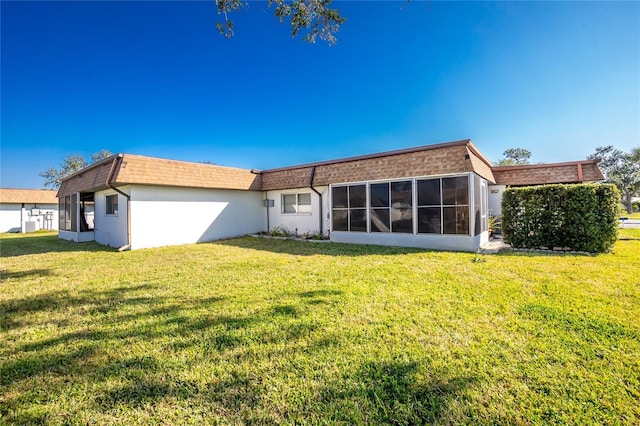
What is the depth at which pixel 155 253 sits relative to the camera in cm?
920

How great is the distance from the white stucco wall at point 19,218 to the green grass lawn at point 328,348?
21275 millimetres

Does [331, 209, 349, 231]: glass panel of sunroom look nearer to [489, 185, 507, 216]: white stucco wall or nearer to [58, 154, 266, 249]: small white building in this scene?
[58, 154, 266, 249]: small white building

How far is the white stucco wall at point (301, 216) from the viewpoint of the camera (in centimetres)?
1241

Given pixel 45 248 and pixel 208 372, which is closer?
pixel 208 372

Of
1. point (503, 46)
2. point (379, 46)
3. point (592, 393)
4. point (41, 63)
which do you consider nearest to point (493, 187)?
point (503, 46)

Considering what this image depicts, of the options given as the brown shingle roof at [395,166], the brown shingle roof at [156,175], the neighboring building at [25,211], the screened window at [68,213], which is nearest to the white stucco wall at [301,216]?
the brown shingle roof at [395,166]

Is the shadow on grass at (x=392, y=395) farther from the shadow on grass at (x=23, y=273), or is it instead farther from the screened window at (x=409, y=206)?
the shadow on grass at (x=23, y=273)

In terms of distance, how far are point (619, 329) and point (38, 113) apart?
2515 cm

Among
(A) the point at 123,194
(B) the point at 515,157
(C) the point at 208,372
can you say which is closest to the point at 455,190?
(C) the point at 208,372

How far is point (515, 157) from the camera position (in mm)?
45406

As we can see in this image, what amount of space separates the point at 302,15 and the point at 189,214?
9.68m

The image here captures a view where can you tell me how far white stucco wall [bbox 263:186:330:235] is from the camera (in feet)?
40.7

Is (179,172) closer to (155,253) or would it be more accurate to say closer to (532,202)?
(155,253)

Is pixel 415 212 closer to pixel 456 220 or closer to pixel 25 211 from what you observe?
pixel 456 220
